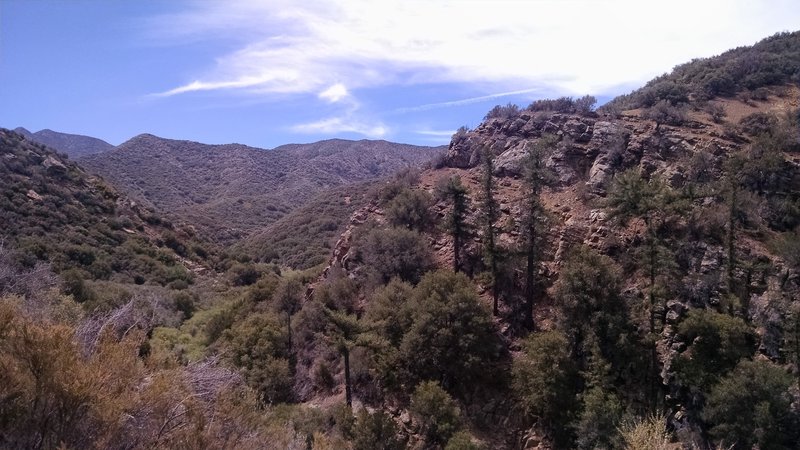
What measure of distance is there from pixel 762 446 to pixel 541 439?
7.57 meters

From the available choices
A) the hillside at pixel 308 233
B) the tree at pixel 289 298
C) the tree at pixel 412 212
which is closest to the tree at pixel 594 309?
the tree at pixel 412 212

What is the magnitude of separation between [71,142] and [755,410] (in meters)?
135

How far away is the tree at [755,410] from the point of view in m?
17.3

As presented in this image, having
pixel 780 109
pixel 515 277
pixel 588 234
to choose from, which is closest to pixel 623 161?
pixel 588 234

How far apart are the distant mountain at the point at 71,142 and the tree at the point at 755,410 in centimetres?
11699

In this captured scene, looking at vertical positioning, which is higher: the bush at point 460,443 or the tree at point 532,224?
the tree at point 532,224

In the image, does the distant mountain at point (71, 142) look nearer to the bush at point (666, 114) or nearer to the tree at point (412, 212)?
the tree at point (412, 212)

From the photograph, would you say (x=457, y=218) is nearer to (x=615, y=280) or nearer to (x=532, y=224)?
(x=532, y=224)

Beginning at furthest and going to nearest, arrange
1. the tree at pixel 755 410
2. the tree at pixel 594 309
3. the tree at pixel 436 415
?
1. the tree at pixel 594 309
2. the tree at pixel 436 415
3. the tree at pixel 755 410

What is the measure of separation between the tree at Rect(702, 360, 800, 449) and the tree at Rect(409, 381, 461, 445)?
9.36 meters

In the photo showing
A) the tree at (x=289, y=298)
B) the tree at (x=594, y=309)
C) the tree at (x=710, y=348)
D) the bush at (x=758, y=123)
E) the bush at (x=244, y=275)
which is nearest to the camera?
the tree at (x=710, y=348)

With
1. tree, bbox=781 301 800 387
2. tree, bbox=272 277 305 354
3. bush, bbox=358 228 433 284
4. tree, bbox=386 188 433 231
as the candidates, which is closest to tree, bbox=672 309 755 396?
tree, bbox=781 301 800 387

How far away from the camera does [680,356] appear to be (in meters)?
21.1

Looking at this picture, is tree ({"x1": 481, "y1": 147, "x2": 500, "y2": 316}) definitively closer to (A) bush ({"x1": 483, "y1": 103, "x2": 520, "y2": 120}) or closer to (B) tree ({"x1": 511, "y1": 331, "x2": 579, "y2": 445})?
(B) tree ({"x1": 511, "y1": 331, "x2": 579, "y2": 445})
